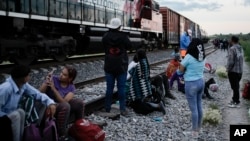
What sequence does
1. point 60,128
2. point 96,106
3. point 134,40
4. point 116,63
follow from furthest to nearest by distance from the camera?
point 134,40 < point 96,106 < point 116,63 < point 60,128

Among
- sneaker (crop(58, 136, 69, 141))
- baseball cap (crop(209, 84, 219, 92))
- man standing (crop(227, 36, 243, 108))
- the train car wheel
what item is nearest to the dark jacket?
sneaker (crop(58, 136, 69, 141))

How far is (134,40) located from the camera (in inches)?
861

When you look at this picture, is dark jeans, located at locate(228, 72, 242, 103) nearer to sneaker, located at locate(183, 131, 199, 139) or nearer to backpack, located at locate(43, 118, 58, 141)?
sneaker, located at locate(183, 131, 199, 139)

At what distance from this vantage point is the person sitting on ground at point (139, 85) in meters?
7.02

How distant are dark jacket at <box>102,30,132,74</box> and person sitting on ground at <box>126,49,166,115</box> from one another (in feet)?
1.89

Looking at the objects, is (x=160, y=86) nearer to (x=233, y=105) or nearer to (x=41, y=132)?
(x=233, y=105)

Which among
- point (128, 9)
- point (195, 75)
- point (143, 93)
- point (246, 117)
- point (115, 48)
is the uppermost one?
point (128, 9)

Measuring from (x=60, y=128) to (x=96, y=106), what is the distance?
2406 mm

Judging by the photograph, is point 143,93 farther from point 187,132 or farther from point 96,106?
point 187,132

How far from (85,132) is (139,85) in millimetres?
2639

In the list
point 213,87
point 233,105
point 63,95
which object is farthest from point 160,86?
point 63,95

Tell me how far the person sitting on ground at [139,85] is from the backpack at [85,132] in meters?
2.29

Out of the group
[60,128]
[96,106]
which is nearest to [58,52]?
[96,106]

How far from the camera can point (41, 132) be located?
13.2 feet
